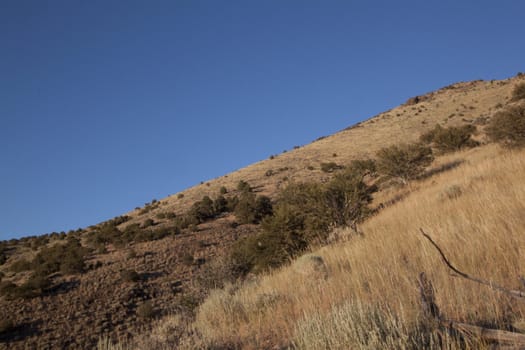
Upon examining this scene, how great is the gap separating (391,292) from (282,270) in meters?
4.55

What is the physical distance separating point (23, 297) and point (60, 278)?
271cm

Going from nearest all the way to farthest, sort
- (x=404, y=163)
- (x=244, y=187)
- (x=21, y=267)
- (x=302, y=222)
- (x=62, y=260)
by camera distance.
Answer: (x=302, y=222) < (x=404, y=163) < (x=62, y=260) < (x=21, y=267) < (x=244, y=187)

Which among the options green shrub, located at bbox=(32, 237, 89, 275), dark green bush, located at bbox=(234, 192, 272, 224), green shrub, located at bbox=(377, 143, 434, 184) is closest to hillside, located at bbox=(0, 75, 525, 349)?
green shrub, located at bbox=(32, 237, 89, 275)

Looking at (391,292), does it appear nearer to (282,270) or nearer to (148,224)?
(282,270)

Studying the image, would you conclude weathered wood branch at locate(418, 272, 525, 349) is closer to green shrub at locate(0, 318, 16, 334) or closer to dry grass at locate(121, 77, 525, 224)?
green shrub at locate(0, 318, 16, 334)

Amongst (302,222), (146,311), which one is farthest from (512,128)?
(146,311)

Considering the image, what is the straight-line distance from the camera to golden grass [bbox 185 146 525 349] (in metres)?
2.33

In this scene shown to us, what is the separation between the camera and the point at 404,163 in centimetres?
1831

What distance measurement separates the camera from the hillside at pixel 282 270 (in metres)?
3.33

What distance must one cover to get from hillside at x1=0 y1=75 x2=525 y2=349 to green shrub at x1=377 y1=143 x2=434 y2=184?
0.90 m

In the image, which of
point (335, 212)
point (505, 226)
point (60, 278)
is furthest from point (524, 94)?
→ point (60, 278)

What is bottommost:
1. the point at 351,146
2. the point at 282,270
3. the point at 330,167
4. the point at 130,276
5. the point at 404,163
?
the point at 130,276

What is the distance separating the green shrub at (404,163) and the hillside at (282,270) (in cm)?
90

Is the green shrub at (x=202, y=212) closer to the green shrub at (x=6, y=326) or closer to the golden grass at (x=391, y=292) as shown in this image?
the green shrub at (x=6, y=326)
